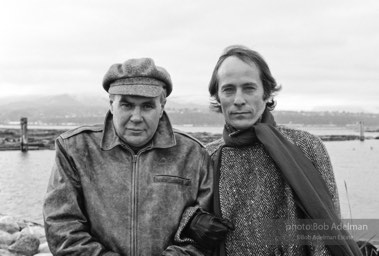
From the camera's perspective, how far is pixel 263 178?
2.54 metres

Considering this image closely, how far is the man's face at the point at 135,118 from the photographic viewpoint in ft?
7.77

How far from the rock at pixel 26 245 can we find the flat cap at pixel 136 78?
158 inches

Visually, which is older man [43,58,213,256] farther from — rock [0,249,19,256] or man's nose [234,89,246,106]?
rock [0,249,19,256]

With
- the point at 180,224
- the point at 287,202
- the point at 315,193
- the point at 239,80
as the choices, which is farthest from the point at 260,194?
the point at 239,80

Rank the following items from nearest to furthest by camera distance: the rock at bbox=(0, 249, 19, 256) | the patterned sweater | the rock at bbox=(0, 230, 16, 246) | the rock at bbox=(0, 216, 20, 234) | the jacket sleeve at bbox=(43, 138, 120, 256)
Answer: the jacket sleeve at bbox=(43, 138, 120, 256)
the patterned sweater
the rock at bbox=(0, 249, 19, 256)
the rock at bbox=(0, 230, 16, 246)
the rock at bbox=(0, 216, 20, 234)

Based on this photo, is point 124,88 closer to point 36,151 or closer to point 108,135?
point 108,135

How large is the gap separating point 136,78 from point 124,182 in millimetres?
597

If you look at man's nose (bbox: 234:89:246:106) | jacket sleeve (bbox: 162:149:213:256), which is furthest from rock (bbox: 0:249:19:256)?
man's nose (bbox: 234:89:246:106)

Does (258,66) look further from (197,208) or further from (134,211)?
(134,211)

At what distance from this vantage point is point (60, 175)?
7.54 ft

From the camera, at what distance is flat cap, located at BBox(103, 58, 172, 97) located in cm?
237

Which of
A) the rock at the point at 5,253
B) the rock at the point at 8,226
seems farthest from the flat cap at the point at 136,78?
the rock at the point at 8,226

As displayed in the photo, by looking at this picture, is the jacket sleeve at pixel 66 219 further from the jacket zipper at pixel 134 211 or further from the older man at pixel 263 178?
the older man at pixel 263 178

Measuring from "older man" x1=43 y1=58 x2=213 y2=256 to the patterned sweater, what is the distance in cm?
Result: 19
